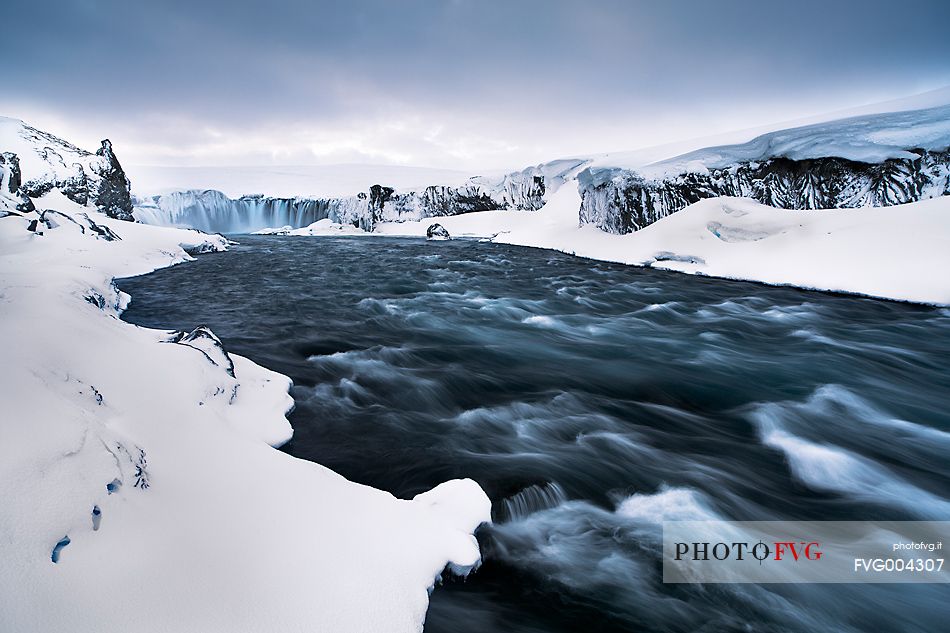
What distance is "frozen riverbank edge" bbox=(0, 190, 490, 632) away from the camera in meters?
1.20

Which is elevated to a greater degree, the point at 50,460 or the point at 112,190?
the point at 112,190

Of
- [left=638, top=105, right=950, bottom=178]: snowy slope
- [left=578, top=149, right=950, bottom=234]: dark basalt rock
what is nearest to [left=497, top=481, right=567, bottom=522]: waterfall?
[left=578, top=149, right=950, bottom=234]: dark basalt rock

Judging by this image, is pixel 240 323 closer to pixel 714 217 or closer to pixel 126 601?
pixel 126 601

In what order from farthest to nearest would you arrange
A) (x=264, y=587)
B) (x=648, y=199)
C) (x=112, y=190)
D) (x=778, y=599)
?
(x=112, y=190)
(x=648, y=199)
(x=778, y=599)
(x=264, y=587)

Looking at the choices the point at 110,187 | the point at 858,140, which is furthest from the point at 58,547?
the point at 110,187

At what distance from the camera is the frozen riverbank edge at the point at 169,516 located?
120 centimetres

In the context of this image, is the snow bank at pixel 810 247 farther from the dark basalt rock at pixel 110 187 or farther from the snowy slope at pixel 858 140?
the dark basalt rock at pixel 110 187

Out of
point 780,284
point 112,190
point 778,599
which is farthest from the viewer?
point 112,190

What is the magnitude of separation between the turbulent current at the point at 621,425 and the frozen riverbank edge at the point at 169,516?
16.0 inches

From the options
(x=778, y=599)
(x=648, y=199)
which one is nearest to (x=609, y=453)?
(x=778, y=599)

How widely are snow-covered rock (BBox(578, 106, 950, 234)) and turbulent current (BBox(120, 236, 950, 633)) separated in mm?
6459

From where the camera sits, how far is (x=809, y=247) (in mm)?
10852

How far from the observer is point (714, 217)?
13180 millimetres

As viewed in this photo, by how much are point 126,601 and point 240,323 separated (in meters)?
6.87
